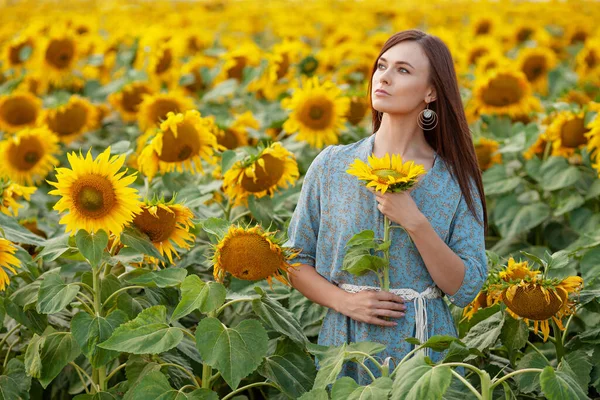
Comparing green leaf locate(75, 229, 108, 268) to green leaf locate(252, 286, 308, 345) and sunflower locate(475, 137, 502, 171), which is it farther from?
sunflower locate(475, 137, 502, 171)

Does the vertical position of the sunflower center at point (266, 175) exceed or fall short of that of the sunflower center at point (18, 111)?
it exceeds it

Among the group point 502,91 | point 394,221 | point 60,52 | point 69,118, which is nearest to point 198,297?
point 394,221

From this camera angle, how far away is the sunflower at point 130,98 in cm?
464

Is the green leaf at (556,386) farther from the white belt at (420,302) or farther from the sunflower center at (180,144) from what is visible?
the sunflower center at (180,144)

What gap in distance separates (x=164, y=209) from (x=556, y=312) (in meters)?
0.95

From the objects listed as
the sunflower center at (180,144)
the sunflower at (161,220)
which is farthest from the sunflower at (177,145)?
the sunflower at (161,220)

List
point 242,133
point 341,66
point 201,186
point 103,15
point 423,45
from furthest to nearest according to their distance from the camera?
point 103,15 < point 341,66 < point 242,133 < point 201,186 < point 423,45

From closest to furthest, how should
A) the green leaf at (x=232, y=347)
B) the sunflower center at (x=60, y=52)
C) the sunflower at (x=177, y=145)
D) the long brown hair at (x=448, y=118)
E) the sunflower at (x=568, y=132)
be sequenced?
the green leaf at (x=232, y=347), the long brown hair at (x=448, y=118), the sunflower at (x=177, y=145), the sunflower at (x=568, y=132), the sunflower center at (x=60, y=52)

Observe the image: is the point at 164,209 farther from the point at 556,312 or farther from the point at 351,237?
the point at 556,312

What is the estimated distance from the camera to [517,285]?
88.5 inches

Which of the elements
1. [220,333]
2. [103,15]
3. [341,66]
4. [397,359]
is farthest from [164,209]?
[103,15]

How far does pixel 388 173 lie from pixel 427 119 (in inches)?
11.1

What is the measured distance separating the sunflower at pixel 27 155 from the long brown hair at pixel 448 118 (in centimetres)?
187

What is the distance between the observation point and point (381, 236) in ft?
7.38
